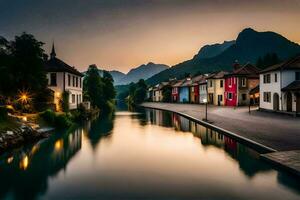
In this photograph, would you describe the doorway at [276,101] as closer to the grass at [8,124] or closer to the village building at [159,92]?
the grass at [8,124]

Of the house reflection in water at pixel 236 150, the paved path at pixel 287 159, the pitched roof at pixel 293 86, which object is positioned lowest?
the house reflection in water at pixel 236 150

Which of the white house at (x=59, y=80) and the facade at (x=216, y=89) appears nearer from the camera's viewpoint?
the white house at (x=59, y=80)

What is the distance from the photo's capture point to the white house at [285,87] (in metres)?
34.5

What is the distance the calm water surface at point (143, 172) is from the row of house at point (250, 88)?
14782 mm

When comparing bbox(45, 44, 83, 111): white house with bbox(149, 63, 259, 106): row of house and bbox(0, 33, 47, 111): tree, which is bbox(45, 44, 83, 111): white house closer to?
bbox(0, 33, 47, 111): tree

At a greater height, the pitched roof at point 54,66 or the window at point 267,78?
the pitched roof at point 54,66

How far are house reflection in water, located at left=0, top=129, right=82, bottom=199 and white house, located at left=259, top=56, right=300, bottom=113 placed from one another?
87.3ft

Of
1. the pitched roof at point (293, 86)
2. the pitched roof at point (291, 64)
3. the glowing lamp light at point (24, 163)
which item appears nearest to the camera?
the glowing lamp light at point (24, 163)

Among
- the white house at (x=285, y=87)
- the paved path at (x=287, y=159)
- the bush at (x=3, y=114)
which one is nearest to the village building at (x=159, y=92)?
the white house at (x=285, y=87)

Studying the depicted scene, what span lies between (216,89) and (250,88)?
33.6 ft

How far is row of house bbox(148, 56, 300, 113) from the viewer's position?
3638cm

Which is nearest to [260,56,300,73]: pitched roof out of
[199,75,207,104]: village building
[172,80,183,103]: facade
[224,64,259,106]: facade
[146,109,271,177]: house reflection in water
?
[224,64,259,106]: facade

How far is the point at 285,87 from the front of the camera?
1427 inches

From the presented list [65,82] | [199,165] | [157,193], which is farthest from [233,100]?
[157,193]
